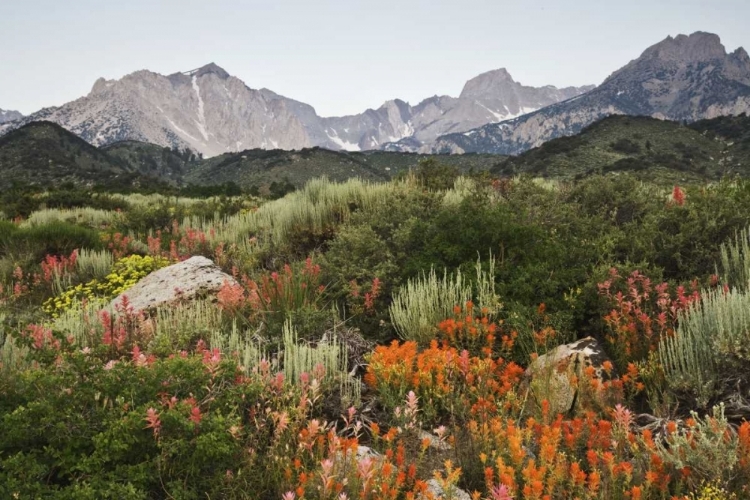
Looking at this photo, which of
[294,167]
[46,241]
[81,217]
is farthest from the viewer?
[294,167]

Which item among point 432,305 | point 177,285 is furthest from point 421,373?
point 177,285

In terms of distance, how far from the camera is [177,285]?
6527 mm

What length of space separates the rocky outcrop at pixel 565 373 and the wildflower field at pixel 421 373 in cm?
3

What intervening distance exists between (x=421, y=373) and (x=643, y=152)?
241 feet

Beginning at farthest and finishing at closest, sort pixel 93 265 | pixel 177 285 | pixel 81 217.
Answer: pixel 81 217 < pixel 93 265 < pixel 177 285

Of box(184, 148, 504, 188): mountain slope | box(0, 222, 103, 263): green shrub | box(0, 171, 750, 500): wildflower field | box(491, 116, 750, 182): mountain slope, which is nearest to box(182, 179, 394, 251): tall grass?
box(0, 171, 750, 500): wildflower field

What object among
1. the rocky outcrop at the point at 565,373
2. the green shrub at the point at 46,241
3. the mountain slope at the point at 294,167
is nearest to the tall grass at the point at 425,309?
the rocky outcrop at the point at 565,373

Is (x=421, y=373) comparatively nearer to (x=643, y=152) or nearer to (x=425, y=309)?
(x=425, y=309)

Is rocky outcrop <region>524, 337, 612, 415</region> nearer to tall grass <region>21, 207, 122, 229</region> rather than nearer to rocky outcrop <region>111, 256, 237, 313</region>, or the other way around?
rocky outcrop <region>111, 256, 237, 313</region>

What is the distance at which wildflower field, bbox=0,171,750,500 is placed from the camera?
8.38 feet

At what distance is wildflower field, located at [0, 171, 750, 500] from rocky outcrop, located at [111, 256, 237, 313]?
0.44m

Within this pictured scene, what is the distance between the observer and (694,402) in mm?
3639

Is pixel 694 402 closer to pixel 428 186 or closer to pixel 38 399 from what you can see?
pixel 38 399

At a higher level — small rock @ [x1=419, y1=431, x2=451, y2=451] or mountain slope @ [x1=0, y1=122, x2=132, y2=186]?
mountain slope @ [x1=0, y1=122, x2=132, y2=186]
